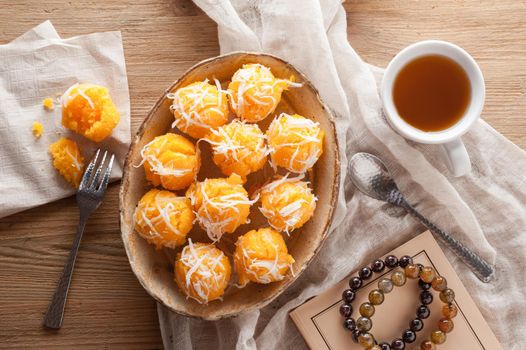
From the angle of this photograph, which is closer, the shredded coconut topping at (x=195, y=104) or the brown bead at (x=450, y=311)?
the shredded coconut topping at (x=195, y=104)

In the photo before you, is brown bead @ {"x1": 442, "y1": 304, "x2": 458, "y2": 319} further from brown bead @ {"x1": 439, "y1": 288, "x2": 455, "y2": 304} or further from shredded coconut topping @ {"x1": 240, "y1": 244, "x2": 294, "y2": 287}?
shredded coconut topping @ {"x1": 240, "y1": 244, "x2": 294, "y2": 287}

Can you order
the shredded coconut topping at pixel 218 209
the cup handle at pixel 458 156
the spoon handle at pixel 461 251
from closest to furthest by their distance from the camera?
the shredded coconut topping at pixel 218 209, the cup handle at pixel 458 156, the spoon handle at pixel 461 251

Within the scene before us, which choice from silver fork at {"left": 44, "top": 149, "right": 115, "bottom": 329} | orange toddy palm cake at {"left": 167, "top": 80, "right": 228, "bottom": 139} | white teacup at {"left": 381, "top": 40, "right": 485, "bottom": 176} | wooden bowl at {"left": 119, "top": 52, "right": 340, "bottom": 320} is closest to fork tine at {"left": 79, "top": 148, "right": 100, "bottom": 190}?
silver fork at {"left": 44, "top": 149, "right": 115, "bottom": 329}

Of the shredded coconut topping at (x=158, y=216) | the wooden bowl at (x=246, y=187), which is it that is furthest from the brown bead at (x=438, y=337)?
the shredded coconut topping at (x=158, y=216)

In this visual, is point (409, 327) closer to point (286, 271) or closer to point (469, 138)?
point (286, 271)

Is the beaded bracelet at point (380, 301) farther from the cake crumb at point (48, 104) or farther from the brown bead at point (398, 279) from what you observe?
the cake crumb at point (48, 104)

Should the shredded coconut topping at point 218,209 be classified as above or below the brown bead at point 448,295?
above

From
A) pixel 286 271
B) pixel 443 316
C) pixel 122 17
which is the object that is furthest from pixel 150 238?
pixel 443 316
